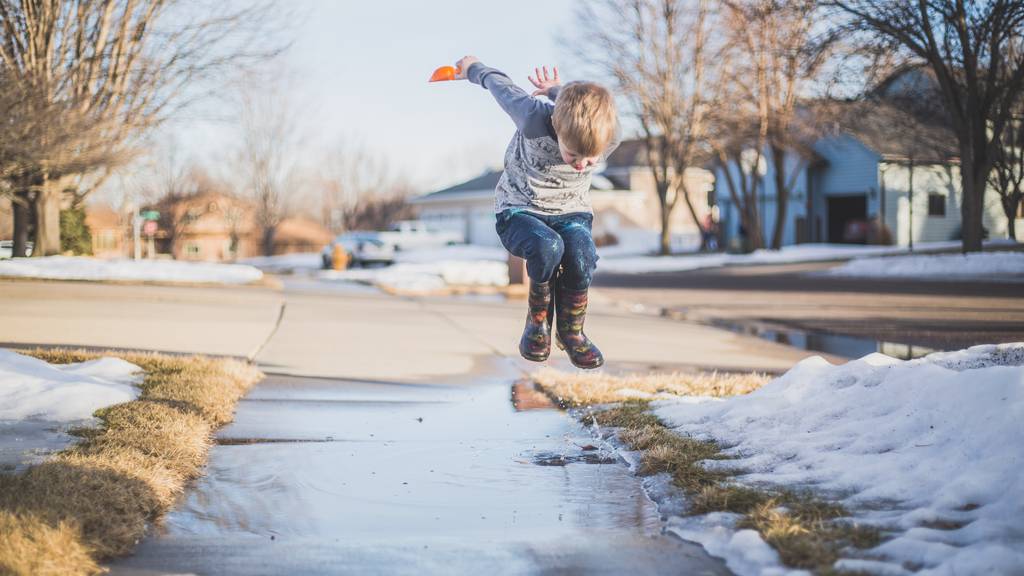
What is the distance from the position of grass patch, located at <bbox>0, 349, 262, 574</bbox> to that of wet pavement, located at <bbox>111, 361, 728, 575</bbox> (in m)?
0.13

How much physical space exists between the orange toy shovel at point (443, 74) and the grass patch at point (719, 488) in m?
2.38

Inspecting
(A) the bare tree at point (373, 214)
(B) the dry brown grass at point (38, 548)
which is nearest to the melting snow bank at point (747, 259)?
(B) the dry brown grass at point (38, 548)

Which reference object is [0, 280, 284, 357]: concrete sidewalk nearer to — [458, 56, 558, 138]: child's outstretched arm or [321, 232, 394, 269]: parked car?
[458, 56, 558, 138]: child's outstretched arm

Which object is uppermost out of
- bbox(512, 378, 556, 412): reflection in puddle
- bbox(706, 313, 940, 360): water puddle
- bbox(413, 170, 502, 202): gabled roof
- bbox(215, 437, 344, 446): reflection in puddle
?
bbox(413, 170, 502, 202): gabled roof

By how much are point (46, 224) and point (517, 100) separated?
20913 millimetres

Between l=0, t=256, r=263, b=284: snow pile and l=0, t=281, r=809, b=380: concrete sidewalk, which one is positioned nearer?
l=0, t=281, r=809, b=380: concrete sidewalk

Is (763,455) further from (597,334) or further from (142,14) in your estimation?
(142,14)

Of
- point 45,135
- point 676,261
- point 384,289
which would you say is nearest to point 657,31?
point 676,261

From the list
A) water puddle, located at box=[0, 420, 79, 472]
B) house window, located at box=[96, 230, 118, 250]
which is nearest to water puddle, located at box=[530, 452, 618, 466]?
water puddle, located at box=[0, 420, 79, 472]

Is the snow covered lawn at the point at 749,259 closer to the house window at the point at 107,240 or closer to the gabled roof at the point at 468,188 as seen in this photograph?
the gabled roof at the point at 468,188

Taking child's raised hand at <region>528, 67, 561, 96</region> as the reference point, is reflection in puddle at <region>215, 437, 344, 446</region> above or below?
below

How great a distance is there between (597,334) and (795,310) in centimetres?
564

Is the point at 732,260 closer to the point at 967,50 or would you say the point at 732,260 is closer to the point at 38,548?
the point at 967,50

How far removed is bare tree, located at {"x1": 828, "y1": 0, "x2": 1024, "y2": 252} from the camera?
23547 mm
